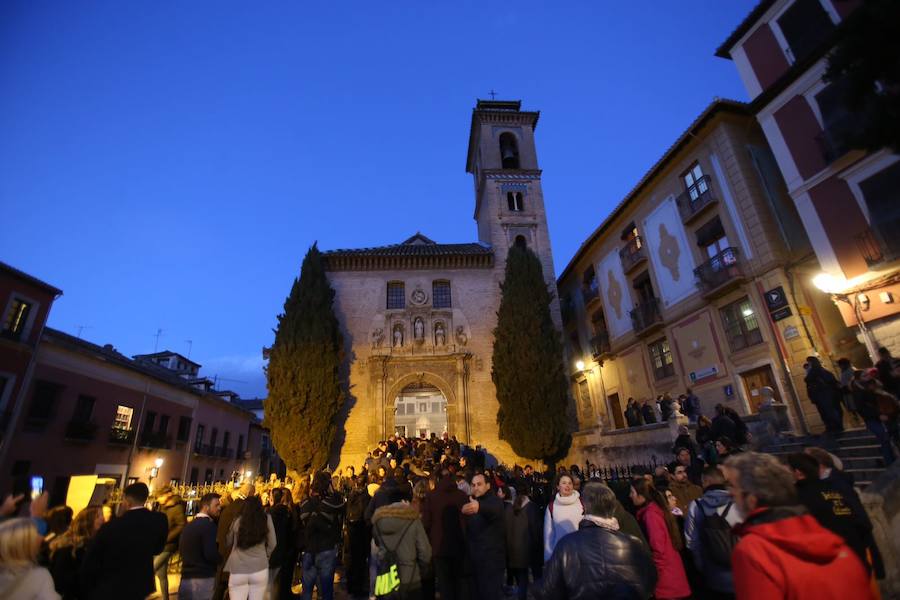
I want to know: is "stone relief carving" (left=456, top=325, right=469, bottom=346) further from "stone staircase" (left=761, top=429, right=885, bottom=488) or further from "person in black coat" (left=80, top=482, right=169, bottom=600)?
"person in black coat" (left=80, top=482, right=169, bottom=600)

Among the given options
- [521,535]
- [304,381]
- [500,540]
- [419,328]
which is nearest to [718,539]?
[500,540]

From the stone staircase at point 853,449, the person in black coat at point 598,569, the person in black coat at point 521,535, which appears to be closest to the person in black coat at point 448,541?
the person in black coat at point 521,535

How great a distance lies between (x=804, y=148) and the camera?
14.0m

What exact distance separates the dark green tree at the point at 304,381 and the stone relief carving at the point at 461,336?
6.14 meters

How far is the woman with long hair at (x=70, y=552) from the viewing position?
4.08m

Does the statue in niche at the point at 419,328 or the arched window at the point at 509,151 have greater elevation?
the arched window at the point at 509,151

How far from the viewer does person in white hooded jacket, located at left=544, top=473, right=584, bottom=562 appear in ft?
15.8

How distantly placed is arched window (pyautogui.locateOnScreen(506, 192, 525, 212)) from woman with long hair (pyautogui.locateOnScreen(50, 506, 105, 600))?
977 inches

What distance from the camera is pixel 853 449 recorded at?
363 inches

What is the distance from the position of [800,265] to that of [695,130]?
6.77 metres

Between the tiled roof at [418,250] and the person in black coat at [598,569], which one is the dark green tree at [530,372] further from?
the person in black coat at [598,569]

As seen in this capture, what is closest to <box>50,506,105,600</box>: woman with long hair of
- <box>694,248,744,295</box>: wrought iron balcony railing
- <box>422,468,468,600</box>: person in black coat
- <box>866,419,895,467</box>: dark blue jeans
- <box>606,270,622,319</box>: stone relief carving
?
<box>422,468,468,600</box>: person in black coat

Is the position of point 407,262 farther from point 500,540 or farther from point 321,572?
point 500,540

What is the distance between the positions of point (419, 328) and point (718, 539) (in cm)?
2044
